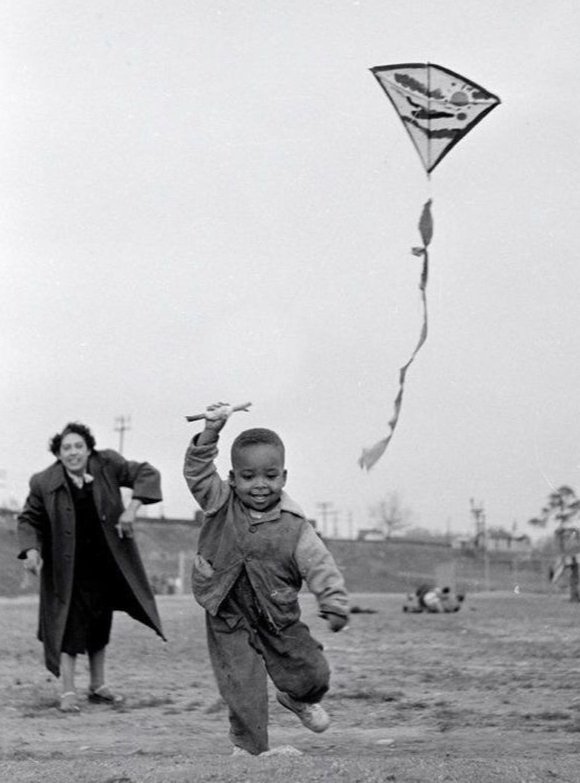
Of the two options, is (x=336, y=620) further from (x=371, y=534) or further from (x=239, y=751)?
(x=371, y=534)

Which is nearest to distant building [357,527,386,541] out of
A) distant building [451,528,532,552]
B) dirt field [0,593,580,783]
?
distant building [451,528,532,552]

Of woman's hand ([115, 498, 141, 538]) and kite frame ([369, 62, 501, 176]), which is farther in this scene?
woman's hand ([115, 498, 141, 538])

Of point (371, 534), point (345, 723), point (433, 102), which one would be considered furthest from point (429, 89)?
point (371, 534)

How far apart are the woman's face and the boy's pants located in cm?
285

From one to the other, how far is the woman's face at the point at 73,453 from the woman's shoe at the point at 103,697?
1353mm

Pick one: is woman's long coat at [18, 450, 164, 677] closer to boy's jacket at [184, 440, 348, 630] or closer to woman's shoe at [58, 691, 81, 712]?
woman's shoe at [58, 691, 81, 712]

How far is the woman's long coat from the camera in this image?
7.63 m

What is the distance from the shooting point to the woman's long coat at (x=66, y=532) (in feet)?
25.0

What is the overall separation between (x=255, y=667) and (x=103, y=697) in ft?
9.70

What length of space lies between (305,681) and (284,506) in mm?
716

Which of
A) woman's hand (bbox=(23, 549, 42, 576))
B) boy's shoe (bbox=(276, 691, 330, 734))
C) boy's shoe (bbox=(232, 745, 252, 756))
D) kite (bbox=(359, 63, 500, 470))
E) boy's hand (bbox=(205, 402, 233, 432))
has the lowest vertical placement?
boy's shoe (bbox=(232, 745, 252, 756))

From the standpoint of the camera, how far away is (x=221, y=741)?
232 inches

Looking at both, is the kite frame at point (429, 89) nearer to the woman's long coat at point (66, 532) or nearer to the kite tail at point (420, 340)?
the kite tail at point (420, 340)

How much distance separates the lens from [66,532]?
7.63 meters
